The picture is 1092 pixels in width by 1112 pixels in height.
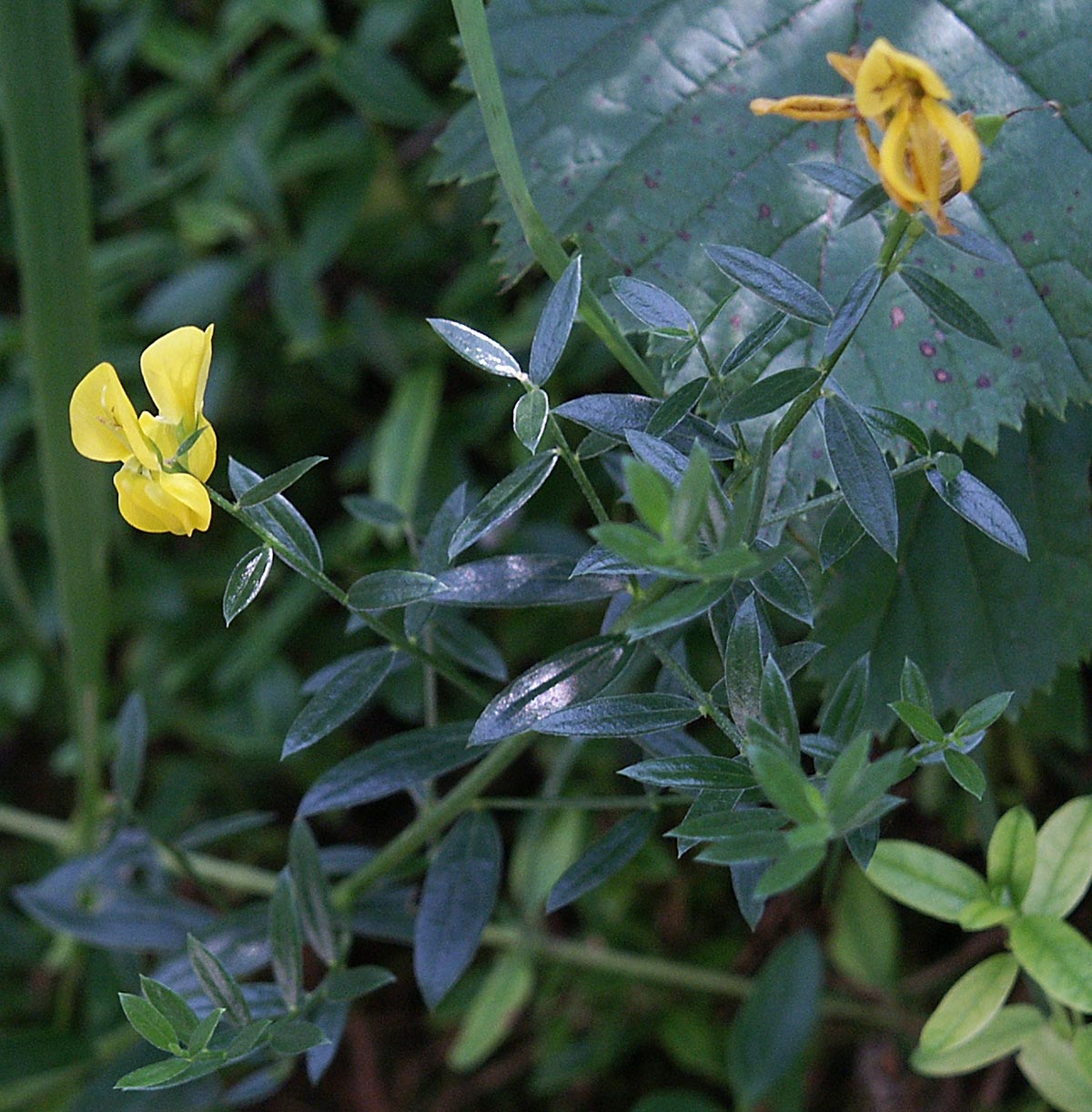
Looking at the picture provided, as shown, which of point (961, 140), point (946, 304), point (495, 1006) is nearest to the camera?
point (961, 140)

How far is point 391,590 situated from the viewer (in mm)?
570

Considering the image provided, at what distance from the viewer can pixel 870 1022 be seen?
3.53ft

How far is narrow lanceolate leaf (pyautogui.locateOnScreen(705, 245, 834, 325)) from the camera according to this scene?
50 cm

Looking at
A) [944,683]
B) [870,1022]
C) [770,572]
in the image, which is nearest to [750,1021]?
[870,1022]

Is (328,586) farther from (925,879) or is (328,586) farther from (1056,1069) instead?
(1056,1069)

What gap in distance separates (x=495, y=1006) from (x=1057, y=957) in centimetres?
55

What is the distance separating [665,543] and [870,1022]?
818mm

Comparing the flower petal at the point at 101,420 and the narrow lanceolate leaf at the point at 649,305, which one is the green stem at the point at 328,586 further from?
the narrow lanceolate leaf at the point at 649,305

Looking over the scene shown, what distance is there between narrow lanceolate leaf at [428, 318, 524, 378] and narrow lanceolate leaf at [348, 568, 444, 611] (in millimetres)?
107

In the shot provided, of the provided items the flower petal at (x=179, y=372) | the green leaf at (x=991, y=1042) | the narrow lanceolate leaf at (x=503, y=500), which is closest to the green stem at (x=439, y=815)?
the narrow lanceolate leaf at (x=503, y=500)

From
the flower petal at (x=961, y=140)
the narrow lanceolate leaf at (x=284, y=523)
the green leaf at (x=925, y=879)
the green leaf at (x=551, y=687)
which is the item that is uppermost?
the flower petal at (x=961, y=140)

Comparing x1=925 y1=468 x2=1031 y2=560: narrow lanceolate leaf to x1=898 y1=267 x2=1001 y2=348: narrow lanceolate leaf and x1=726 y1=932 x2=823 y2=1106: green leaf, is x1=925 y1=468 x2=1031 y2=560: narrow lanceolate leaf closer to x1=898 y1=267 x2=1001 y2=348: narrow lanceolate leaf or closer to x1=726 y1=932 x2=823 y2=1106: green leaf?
x1=898 y1=267 x2=1001 y2=348: narrow lanceolate leaf

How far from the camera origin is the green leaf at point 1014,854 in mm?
660

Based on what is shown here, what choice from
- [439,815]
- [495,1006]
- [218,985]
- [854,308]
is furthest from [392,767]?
[495,1006]
